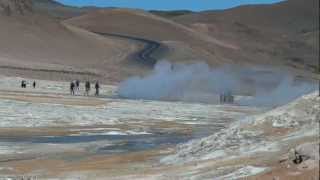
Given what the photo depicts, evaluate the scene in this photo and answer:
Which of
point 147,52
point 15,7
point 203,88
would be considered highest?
point 15,7

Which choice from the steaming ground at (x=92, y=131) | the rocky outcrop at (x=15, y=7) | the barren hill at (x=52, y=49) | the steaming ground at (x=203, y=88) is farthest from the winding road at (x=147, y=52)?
the steaming ground at (x=92, y=131)

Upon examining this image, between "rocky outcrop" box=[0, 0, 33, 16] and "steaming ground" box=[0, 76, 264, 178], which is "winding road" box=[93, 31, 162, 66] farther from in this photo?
"steaming ground" box=[0, 76, 264, 178]

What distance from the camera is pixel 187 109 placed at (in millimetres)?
60438

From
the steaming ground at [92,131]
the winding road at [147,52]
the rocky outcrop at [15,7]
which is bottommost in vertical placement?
the steaming ground at [92,131]

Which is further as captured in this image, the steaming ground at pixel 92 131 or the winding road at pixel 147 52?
the winding road at pixel 147 52

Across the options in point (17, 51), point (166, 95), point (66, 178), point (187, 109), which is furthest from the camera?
point (17, 51)

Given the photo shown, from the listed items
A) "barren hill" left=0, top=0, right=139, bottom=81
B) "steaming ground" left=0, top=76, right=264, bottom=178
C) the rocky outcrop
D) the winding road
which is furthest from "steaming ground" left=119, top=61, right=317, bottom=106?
the rocky outcrop

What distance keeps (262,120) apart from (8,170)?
725 centimetres

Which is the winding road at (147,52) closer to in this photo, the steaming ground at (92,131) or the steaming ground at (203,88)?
the steaming ground at (203,88)

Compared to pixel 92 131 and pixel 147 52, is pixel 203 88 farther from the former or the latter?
pixel 147 52

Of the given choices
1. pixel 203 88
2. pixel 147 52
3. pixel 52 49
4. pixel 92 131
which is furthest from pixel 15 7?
pixel 92 131

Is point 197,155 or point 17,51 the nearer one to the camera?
point 197,155

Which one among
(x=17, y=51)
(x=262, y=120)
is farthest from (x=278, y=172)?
(x=17, y=51)

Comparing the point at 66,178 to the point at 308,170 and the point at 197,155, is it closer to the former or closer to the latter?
the point at 197,155
